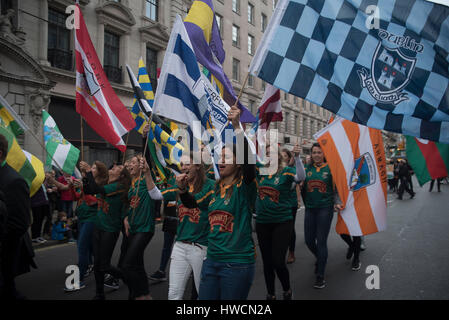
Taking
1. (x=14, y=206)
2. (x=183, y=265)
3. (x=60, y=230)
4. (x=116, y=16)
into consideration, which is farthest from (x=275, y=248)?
(x=116, y=16)

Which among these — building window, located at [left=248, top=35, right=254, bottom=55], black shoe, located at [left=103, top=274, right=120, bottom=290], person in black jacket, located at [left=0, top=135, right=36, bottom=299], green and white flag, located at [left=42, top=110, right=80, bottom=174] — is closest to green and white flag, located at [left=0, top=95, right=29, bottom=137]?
person in black jacket, located at [left=0, top=135, right=36, bottom=299]

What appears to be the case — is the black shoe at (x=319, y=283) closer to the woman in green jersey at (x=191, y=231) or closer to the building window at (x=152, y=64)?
the woman in green jersey at (x=191, y=231)

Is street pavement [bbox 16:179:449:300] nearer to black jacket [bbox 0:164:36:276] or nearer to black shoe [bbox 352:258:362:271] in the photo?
black shoe [bbox 352:258:362:271]

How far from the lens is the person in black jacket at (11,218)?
339 centimetres

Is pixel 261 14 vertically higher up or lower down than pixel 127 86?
higher up

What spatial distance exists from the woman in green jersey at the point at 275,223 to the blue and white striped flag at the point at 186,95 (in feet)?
3.03

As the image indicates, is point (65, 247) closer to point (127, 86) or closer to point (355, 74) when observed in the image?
point (355, 74)

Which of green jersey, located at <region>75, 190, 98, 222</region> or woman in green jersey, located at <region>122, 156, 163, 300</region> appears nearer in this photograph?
woman in green jersey, located at <region>122, 156, 163, 300</region>

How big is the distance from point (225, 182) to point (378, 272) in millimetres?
3705

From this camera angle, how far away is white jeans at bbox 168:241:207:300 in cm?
327

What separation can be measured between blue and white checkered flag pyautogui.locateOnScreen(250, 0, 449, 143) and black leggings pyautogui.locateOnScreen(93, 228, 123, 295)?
2.60 metres

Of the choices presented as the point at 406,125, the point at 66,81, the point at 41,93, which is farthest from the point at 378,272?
the point at 66,81

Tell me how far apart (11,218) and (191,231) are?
1.84m
